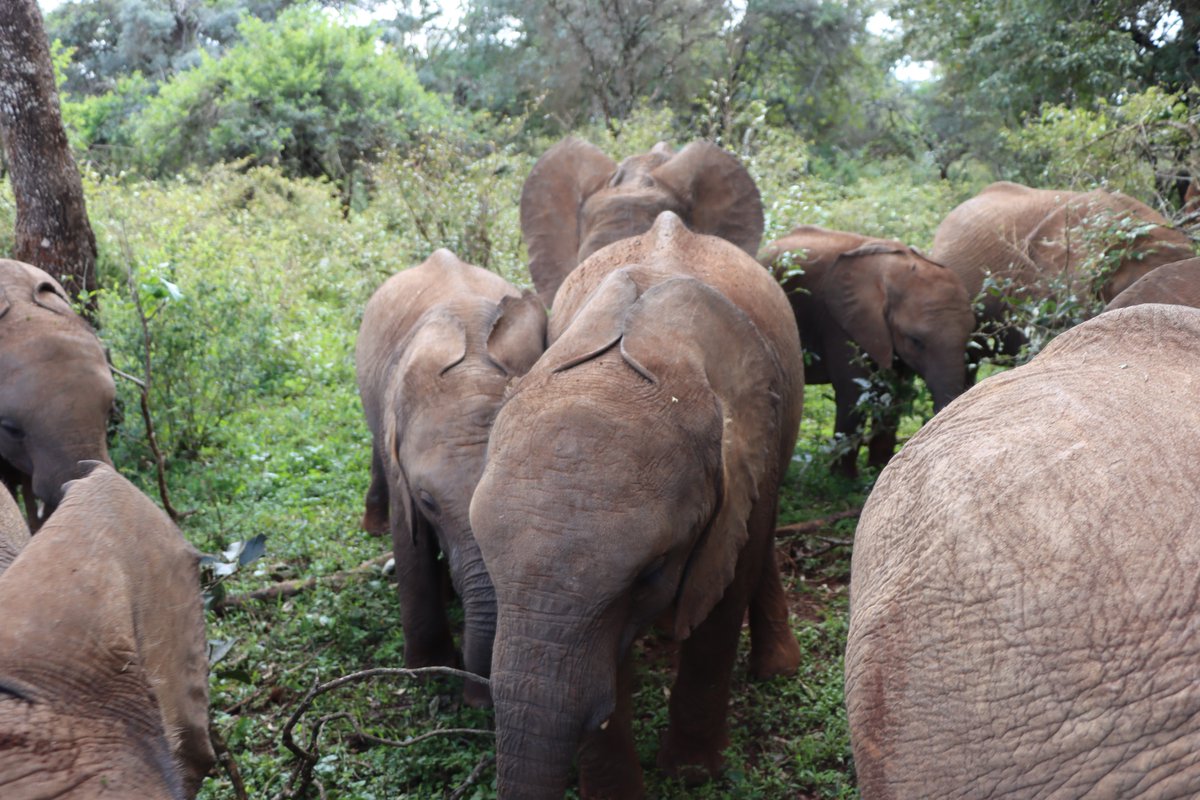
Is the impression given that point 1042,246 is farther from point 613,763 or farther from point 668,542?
point 668,542

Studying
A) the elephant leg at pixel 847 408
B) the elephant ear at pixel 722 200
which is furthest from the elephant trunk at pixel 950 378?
the elephant ear at pixel 722 200

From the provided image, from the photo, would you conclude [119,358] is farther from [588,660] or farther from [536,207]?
[588,660]

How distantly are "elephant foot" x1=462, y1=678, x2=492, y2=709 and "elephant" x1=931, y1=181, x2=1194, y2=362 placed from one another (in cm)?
301

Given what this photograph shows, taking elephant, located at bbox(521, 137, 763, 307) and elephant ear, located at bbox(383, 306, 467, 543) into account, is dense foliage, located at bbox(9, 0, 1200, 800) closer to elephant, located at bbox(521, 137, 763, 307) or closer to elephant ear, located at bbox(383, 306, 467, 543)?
elephant ear, located at bbox(383, 306, 467, 543)

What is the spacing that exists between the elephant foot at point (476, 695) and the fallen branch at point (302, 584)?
1300 mm

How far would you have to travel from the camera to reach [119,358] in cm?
672

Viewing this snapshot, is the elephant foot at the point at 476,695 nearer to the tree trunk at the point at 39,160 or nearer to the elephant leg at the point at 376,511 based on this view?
the elephant leg at the point at 376,511

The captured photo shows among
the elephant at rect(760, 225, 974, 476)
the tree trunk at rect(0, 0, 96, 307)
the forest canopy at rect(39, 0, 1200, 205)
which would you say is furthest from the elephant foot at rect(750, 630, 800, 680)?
the forest canopy at rect(39, 0, 1200, 205)

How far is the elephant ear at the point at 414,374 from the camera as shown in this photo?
406 centimetres

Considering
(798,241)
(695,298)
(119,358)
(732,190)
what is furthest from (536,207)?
(695,298)

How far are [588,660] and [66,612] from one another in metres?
1.34

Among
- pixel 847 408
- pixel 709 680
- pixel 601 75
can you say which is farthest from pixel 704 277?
pixel 601 75

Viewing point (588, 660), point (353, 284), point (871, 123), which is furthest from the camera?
point (871, 123)

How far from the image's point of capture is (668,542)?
291 centimetres
